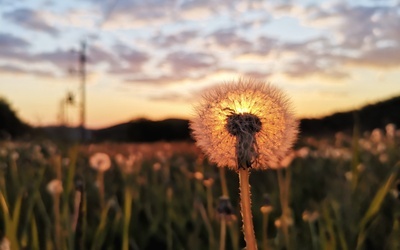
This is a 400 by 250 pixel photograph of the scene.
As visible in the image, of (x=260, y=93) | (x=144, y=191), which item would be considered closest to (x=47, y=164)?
(x=144, y=191)

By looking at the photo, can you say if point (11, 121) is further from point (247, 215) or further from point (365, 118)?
point (247, 215)

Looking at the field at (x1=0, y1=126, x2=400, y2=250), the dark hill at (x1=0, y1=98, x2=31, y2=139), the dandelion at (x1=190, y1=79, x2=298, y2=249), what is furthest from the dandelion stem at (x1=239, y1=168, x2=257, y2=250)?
the dark hill at (x1=0, y1=98, x2=31, y2=139)

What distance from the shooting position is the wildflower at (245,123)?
1.12 metres

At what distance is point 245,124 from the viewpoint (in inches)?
45.4

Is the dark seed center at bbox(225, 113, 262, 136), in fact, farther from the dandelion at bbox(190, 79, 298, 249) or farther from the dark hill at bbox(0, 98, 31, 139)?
the dark hill at bbox(0, 98, 31, 139)

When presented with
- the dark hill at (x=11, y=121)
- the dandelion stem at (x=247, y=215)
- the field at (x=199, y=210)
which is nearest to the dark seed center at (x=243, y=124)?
the dandelion stem at (x=247, y=215)

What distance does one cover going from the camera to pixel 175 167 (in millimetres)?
7648

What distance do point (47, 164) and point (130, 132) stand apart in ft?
58.5

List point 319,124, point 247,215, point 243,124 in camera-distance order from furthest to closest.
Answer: point 319,124 → point 243,124 → point 247,215

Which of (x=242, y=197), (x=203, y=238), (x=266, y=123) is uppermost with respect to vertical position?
(x=266, y=123)

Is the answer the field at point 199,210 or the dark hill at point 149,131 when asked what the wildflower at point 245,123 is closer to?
the field at point 199,210

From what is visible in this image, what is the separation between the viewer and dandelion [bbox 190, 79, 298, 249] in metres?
1.11

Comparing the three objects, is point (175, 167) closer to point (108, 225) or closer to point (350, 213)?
point (108, 225)

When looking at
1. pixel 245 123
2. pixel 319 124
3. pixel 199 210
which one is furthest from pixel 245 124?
pixel 319 124
